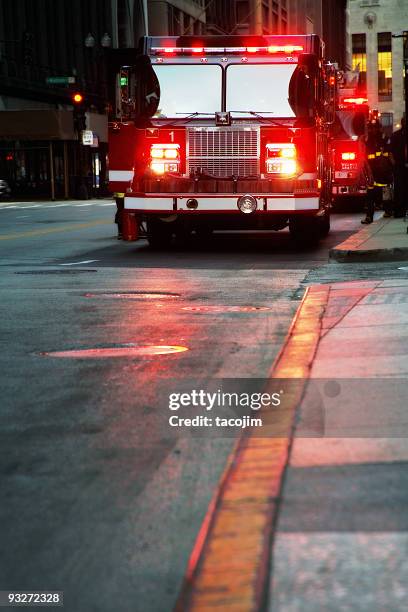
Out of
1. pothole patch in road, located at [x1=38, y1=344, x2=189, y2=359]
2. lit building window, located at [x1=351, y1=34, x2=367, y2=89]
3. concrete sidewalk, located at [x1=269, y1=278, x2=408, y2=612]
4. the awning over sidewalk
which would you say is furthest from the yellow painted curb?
lit building window, located at [x1=351, y1=34, x2=367, y2=89]

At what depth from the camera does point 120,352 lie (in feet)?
28.9

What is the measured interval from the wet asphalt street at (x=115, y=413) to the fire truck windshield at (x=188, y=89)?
4.39 meters

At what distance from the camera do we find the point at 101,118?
73.8 metres

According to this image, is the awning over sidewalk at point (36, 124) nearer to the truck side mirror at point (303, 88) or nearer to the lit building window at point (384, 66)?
the truck side mirror at point (303, 88)

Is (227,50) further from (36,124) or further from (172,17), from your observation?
(172,17)

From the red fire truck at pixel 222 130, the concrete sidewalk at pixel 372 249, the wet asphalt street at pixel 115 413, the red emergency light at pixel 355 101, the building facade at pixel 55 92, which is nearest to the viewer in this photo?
the wet asphalt street at pixel 115 413

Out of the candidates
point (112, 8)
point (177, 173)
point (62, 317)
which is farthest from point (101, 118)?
point (62, 317)

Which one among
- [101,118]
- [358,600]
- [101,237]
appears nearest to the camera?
[358,600]

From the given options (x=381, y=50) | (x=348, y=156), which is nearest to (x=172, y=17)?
(x=348, y=156)

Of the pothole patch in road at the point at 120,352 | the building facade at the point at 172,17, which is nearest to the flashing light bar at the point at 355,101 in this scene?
the pothole patch in road at the point at 120,352

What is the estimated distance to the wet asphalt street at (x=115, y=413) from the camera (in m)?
4.20

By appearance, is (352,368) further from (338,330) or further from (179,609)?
(179,609)

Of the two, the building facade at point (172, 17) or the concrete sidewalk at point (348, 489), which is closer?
the concrete sidewalk at point (348, 489)

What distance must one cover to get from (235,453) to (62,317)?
5.53 metres
